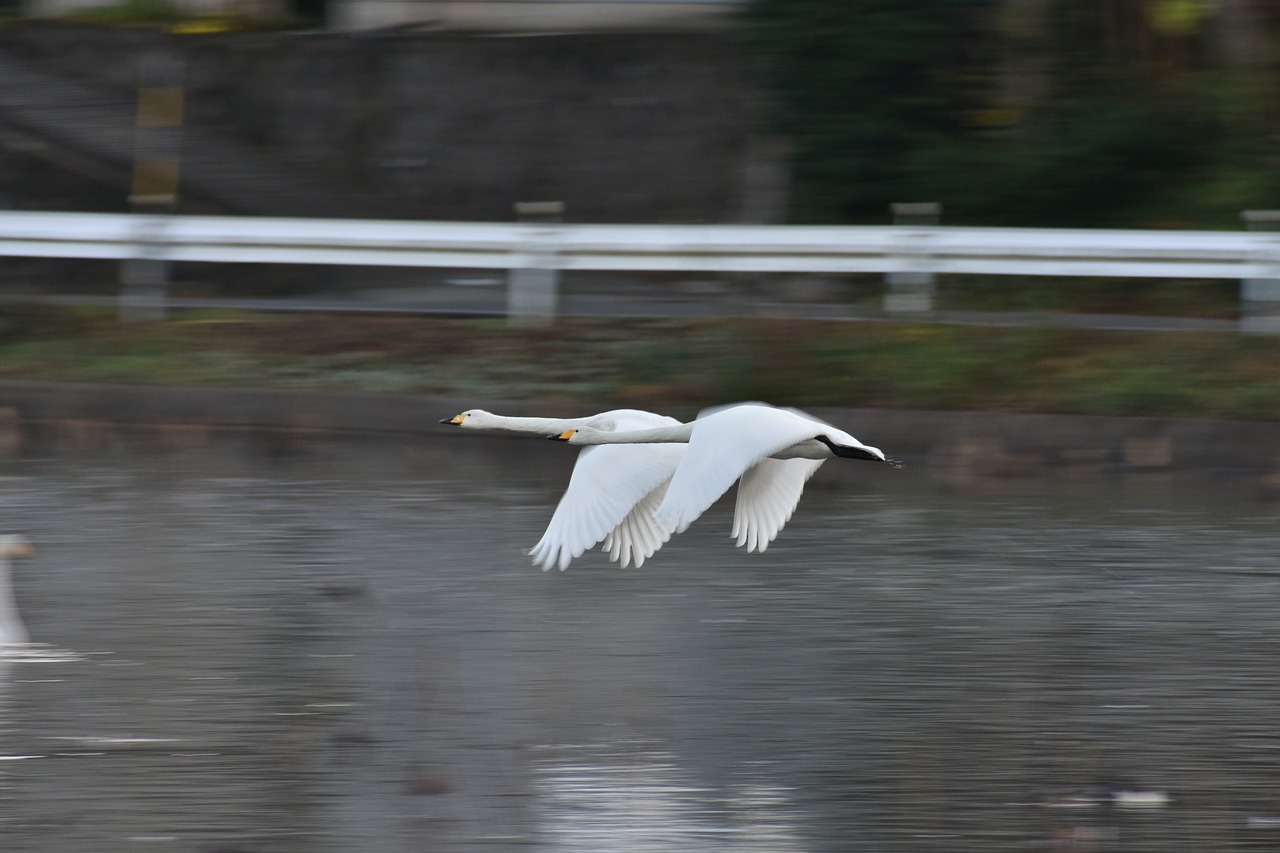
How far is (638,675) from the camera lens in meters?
7.51

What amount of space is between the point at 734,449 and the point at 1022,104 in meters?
9.68

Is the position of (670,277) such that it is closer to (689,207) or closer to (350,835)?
(689,207)

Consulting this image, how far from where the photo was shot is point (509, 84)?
1802 centimetres

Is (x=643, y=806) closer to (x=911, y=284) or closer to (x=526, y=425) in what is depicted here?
(x=526, y=425)

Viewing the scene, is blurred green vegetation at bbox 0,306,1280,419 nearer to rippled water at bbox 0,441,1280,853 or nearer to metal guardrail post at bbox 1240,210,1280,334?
metal guardrail post at bbox 1240,210,1280,334

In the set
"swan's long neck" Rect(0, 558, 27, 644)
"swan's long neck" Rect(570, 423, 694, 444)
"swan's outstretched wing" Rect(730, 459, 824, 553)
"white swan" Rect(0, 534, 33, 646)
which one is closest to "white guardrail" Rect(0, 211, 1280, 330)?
"swan's outstretched wing" Rect(730, 459, 824, 553)

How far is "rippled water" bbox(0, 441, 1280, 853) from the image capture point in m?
5.94

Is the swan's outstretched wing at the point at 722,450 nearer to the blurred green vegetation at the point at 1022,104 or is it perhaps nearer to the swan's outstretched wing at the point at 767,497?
the swan's outstretched wing at the point at 767,497

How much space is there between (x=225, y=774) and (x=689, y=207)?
11.4 metres

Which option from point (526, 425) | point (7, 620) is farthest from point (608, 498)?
point (7, 620)

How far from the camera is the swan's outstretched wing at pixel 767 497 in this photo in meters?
8.27

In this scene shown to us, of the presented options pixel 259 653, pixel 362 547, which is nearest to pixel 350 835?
pixel 259 653

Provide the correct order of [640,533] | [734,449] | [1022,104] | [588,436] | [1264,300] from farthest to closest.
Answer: [1022,104], [1264,300], [640,533], [588,436], [734,449]

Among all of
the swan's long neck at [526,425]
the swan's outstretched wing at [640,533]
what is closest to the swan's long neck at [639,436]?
the swan's outstretched wing at [640,533]
